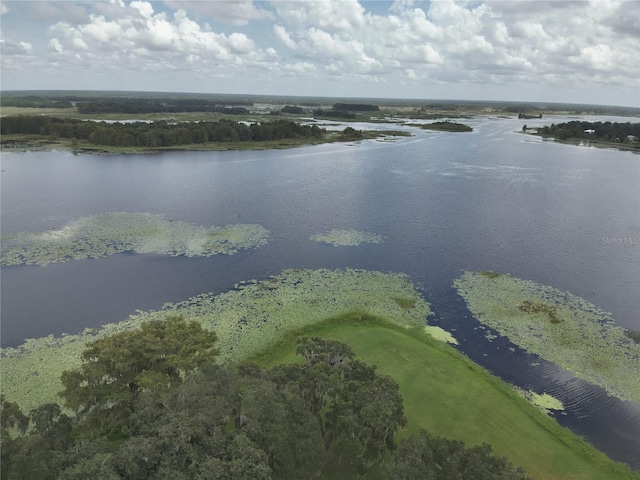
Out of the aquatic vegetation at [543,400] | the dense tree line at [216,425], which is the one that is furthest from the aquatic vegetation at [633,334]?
the dense tree line at [216,425]

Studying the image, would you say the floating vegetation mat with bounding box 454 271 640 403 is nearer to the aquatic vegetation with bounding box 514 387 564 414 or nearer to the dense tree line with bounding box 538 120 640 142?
the aquatic vegetation with bounding box 514 387 564 414

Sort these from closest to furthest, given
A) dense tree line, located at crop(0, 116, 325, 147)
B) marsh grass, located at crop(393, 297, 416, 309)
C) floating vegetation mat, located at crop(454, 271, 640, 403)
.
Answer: floating vegetation mat, located at crop(454, 271, 640, 403) < marsh grass, located at crop(393, 297, 416, 309) < dense tree line, located at crop(0, 116, 325, 147)

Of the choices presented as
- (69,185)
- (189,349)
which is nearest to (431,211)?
(189,349)

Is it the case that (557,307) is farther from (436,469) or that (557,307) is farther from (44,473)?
(44,473)

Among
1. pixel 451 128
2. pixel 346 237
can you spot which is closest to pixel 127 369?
pixel 346 237

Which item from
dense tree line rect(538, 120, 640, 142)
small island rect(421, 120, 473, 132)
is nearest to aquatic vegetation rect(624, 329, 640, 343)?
dense tree line rect(538, 120, 640, 142)
